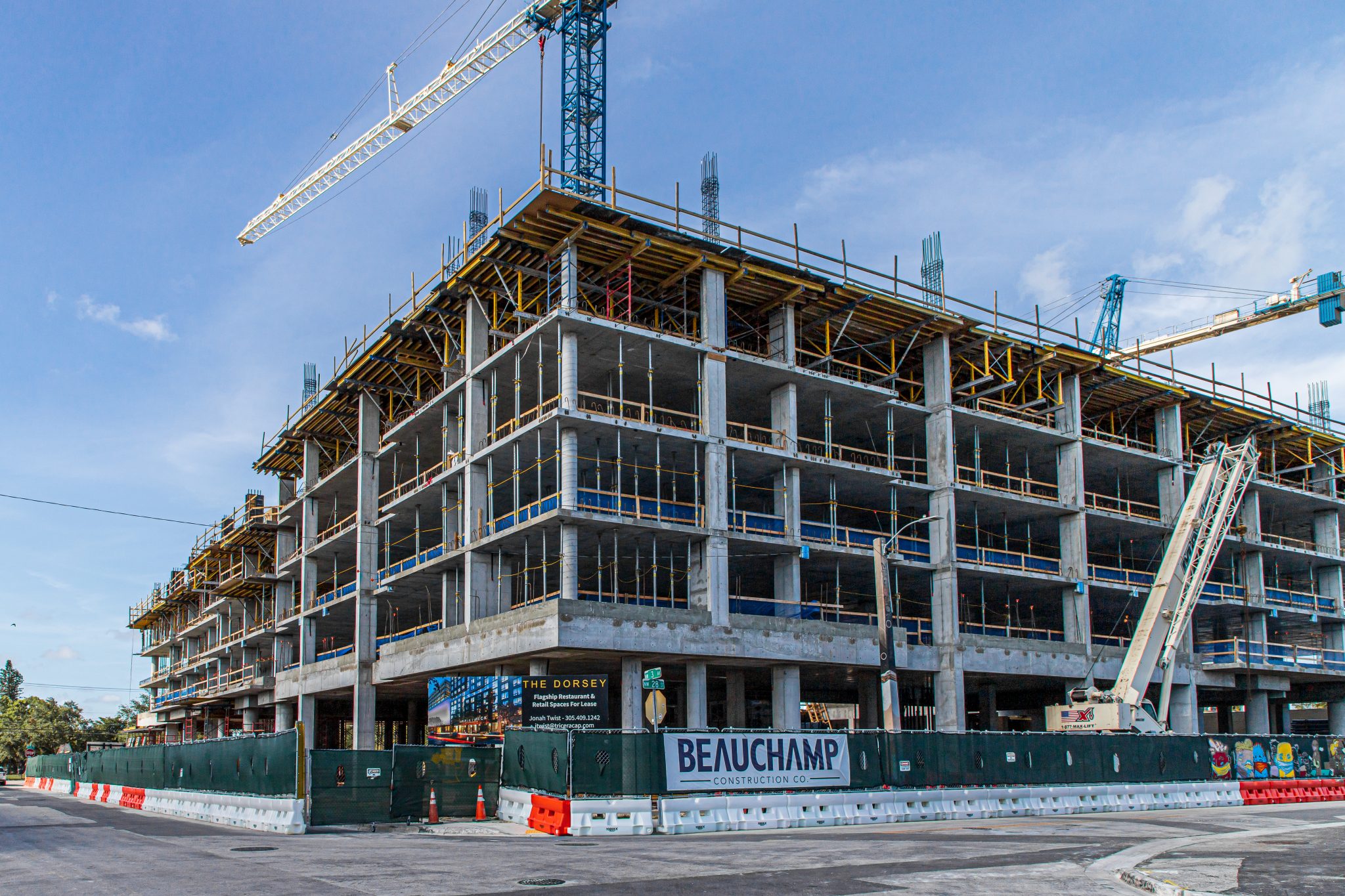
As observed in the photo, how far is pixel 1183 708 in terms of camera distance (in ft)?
175

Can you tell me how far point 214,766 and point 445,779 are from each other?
25.2 feet

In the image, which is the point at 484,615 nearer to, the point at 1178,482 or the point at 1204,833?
the point at 1204,833

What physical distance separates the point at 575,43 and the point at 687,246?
33060 mm

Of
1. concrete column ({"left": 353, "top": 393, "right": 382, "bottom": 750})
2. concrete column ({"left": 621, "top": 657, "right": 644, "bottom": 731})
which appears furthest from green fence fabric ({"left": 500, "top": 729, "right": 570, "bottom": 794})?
concrete column ({"left": 353, "top": 393, "right": 382, "bottom": 750})

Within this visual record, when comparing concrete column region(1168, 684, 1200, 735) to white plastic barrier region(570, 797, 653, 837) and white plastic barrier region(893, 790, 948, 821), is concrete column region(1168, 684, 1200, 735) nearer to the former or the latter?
white plastic barrier region(893, 790, 948, 821)

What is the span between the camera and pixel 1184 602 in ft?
161

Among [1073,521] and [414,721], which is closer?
[1073,521]

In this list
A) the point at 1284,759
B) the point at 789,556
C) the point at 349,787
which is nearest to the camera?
the point at 349,787

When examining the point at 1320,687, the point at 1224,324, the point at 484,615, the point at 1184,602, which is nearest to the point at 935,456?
the point at 1184,602

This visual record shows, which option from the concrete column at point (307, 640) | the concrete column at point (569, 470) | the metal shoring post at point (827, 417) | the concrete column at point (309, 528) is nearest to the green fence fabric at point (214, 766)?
the concrete column at point (569, 470)

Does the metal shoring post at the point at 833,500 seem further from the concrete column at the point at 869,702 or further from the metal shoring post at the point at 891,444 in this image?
the concrete column at the point at 869,702

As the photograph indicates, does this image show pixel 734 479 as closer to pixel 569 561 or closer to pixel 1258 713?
pixel 569 561

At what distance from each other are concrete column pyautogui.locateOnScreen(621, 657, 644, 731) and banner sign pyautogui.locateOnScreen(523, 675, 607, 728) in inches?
176

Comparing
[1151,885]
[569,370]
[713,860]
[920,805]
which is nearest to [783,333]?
[569,370]
